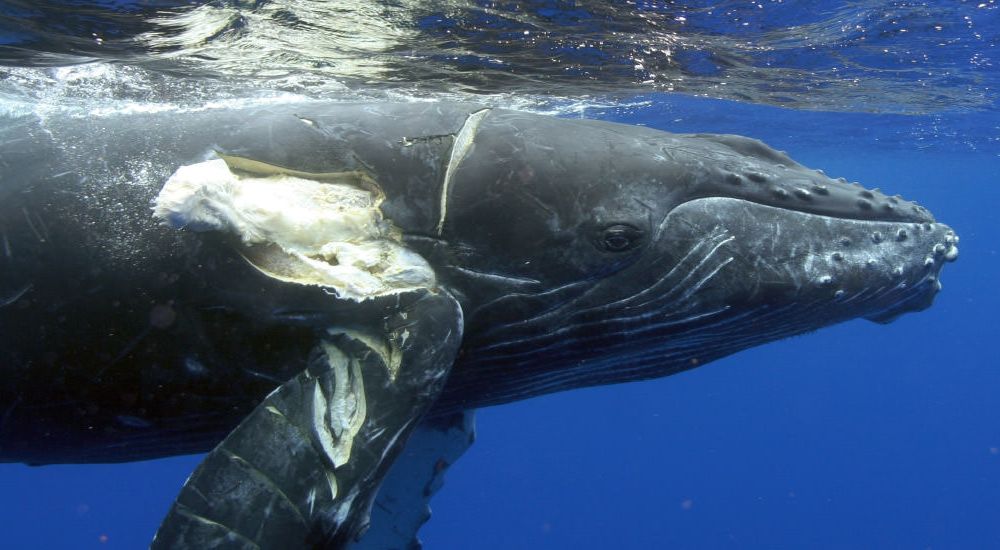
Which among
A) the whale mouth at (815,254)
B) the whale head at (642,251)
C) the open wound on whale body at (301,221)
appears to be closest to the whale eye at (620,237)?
the whale head at (642,251)

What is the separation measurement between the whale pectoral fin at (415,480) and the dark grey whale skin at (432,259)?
6.03ft

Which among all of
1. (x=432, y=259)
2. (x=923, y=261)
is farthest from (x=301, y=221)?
(x=923, y=261)

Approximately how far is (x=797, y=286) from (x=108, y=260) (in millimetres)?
4419

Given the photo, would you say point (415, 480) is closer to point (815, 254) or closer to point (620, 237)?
point (620, 237)

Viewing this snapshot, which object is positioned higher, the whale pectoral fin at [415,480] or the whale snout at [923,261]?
the whale snout at [923,261]

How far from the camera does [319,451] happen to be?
342 cm

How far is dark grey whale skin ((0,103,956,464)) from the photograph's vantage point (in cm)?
416

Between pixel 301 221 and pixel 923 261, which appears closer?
pixel 301 221

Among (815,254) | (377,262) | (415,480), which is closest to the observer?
(377,262)

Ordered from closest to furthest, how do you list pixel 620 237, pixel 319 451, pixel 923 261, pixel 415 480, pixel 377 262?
pixel 319 451 → pixel 377 262 → pixel 620 237 → pixel 923 261 → pixel 415 480

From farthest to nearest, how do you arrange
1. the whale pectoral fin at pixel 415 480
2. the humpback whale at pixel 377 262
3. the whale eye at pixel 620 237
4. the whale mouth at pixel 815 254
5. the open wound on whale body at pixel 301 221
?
1. the whale pectoral fin at pixel 415 480
2. the whale mouth at pixel 815 254
3. the whale eye at pixel 620 237
4. the humpback whale at pixel 377 262
5. the open wound on whale body at pixel 301 221

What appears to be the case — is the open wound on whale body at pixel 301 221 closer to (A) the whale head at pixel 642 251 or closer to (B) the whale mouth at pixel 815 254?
(A) the whale head at pixel 642 251

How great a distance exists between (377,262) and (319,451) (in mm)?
1210

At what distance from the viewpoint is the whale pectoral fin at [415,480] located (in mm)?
→ 6648
